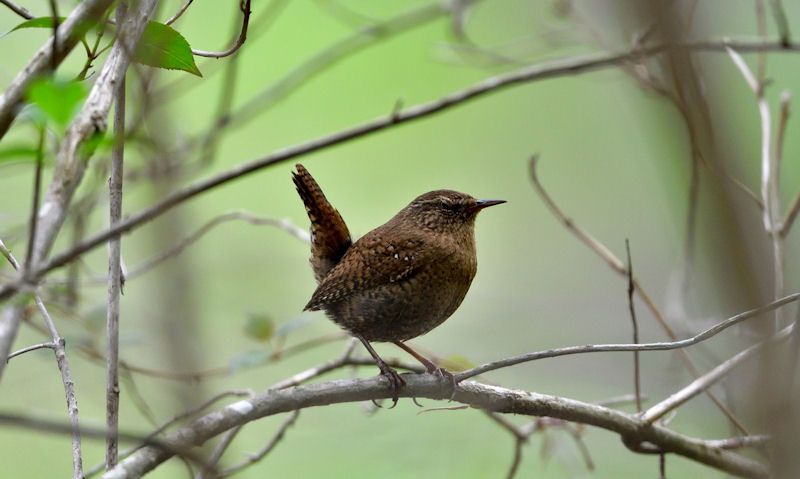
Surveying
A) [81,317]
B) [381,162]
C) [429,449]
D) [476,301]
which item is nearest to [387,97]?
[381,162]

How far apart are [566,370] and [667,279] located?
1665mm

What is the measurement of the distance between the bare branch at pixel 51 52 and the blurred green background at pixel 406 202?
158cm

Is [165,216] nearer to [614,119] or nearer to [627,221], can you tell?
[627,221]

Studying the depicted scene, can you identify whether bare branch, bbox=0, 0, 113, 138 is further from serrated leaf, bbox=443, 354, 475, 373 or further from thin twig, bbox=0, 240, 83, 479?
serrated leaf, bbox=443, 354, 475, 373

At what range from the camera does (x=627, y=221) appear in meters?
7.53

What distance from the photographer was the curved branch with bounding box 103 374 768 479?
153cm

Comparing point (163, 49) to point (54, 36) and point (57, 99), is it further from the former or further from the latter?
point (57, 99)

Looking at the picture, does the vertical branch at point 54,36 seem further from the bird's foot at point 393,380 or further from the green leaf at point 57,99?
the bird's foot at point 393,380

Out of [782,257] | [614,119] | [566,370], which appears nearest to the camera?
[782,257]

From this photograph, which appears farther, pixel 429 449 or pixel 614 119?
pixel 614 119

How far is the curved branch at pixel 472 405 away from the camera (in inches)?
60.1

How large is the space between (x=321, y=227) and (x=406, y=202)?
3.32m

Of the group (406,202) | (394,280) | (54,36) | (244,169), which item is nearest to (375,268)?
(394,280)

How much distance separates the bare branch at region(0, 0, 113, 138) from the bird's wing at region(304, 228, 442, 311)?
5.40 feet
